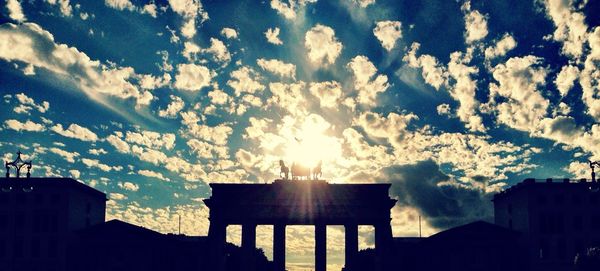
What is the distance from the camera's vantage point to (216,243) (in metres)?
62.7

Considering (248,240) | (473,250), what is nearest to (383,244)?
(473,250)

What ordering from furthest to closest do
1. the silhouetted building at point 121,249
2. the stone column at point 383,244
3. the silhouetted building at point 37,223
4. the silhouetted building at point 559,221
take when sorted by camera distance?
the silhouetted building at point 559,221
the silhouetted building at point 37,223
the silhouetted building at point 121,249
the stone column at point 383,244

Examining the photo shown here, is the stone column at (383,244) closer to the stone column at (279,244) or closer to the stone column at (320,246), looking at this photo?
the stone column at (320,246)

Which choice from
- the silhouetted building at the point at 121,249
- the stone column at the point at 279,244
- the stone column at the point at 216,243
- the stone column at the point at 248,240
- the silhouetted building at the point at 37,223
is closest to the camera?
the stone column at the point at 248,240

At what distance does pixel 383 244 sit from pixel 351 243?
374 centimetres

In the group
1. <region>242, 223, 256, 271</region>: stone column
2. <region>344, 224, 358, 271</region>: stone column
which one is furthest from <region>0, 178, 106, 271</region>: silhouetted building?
<region>344, 224, 358, 271</region>: stone column

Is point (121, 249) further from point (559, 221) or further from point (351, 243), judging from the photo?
point (559, 221)

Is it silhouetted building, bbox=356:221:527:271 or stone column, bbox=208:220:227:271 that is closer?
stone column, bbox=208:220:227:271

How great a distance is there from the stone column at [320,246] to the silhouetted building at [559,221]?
24816 millimetres

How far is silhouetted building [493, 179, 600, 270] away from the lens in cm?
6775

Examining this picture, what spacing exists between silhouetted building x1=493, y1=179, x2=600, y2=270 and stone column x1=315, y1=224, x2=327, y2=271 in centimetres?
2482

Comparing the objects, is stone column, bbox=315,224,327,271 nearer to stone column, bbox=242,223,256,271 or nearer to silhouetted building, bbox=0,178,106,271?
stone column, bbox=242,223,256,271

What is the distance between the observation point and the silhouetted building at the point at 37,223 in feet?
218

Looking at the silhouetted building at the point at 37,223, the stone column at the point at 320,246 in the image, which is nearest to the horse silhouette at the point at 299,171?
the stone column at the point at 320,246
